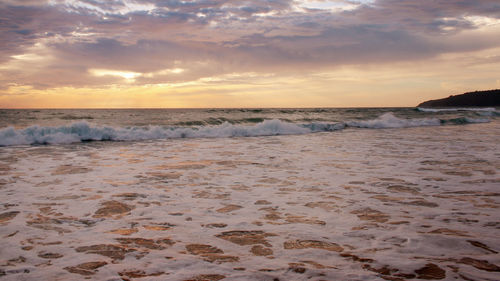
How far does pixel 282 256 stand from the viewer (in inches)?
88.0

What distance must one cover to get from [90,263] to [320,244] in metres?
1.65

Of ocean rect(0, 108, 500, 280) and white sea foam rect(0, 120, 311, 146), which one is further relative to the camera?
white sea foam rect(0, 120, 311, 146)

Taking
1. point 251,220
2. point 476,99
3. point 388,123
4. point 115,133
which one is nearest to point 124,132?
point 115,133

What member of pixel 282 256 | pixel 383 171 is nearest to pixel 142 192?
pixel 282 256

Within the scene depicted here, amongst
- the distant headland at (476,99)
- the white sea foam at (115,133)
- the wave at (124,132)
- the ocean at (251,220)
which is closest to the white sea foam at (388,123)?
the wave at (124,132)

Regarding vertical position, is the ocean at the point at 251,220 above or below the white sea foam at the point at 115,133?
below

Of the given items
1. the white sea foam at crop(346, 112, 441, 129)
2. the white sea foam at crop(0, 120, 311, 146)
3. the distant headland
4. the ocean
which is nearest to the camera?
the ocean

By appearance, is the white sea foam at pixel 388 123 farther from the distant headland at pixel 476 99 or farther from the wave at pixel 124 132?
the distant headland at pixel 476 99

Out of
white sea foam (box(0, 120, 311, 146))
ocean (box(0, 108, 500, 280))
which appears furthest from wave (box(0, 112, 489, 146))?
ocean (box(0, 108, 500, 280))

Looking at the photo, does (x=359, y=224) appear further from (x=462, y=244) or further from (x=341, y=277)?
(x=341, y=277)

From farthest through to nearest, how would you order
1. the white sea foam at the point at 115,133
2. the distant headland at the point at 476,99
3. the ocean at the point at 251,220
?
the distant headland at the point at 476,99
the white sea foam at the point at 115,133
the ocean at the point at 251,220

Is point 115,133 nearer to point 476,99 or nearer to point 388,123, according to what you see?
point 388,123

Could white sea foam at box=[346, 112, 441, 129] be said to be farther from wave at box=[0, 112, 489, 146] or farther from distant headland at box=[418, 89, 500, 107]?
distant headland at box=[418, 89, 500, 107]

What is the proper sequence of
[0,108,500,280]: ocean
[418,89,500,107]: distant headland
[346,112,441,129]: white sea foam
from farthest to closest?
[418,89,500,107]: distant headland
[346,112,441,129]: white sea foam
[0,108,500,280]: ocean
